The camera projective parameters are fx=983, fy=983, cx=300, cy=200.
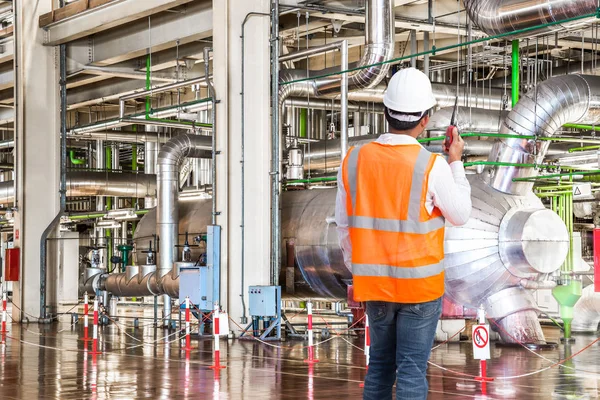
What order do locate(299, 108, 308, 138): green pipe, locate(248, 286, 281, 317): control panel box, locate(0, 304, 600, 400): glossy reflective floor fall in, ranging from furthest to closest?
locate(299, 108, 308, 138): green pipe, locate(248, 286, 281, 317): control panel box, locate(0, 304, 600, 400): glossy reflective floor

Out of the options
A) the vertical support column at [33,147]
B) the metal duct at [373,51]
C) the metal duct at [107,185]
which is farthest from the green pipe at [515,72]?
the metal duct at [107,185]

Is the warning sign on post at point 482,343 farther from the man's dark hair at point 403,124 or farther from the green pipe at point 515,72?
the green pipe at point 515,72

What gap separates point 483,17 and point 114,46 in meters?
11.3

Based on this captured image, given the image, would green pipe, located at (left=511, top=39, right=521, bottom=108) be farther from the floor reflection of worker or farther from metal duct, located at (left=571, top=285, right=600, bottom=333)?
the floor reflection of worker

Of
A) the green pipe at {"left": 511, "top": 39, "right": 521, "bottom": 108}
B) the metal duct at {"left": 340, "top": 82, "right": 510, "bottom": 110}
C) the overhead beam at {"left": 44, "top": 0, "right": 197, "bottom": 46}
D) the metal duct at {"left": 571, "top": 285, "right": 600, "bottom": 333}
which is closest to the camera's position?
the green pipe at {"left": 511, "top": 39, "right": 521, "bottom": 108}

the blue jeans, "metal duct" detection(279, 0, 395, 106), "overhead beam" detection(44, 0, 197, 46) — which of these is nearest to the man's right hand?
the blue jeans

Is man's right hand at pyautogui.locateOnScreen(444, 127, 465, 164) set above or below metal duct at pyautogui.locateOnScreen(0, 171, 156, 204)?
below

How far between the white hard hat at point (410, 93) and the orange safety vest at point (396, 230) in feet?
0.66

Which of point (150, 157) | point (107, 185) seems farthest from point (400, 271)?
point (150, 157)

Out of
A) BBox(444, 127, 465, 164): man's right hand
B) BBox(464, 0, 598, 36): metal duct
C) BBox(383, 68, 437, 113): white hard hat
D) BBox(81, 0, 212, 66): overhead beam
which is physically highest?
BBox(81, 0, 212, 66): overhead beam

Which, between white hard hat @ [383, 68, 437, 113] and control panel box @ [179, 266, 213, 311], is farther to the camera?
control panel box @ [179, 266, 213, 311]

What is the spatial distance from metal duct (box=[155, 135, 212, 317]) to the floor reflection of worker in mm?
17036

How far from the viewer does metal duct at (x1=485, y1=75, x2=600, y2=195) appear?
1539cm

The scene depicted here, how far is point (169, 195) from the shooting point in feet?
69.5
